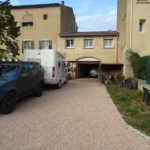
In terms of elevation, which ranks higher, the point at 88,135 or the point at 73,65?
the point at 73,65

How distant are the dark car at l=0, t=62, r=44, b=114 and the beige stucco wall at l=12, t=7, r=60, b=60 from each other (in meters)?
13.6

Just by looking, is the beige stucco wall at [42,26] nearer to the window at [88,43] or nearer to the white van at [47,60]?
the window at [88,43]

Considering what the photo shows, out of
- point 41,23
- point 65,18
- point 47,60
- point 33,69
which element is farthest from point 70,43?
point 33,69

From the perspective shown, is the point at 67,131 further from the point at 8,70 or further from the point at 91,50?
the point at 91,50

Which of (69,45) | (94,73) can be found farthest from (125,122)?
(94,73)

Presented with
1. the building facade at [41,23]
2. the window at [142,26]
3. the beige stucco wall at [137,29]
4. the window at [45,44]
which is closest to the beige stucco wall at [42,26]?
the building facade at [41,23]

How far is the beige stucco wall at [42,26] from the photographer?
20047 mm

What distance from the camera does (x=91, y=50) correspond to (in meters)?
19.2

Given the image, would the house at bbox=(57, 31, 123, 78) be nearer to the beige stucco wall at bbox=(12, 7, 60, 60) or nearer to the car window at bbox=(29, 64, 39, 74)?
the beige stucco wall at bbox=(12, 7, 60, 60)

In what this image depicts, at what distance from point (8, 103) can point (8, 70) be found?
1.55 metres

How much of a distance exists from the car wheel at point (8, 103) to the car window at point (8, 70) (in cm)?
91

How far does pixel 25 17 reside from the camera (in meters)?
20.7

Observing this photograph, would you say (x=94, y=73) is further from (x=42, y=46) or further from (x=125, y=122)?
(x=125, y=122)

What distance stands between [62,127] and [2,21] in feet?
28.4
